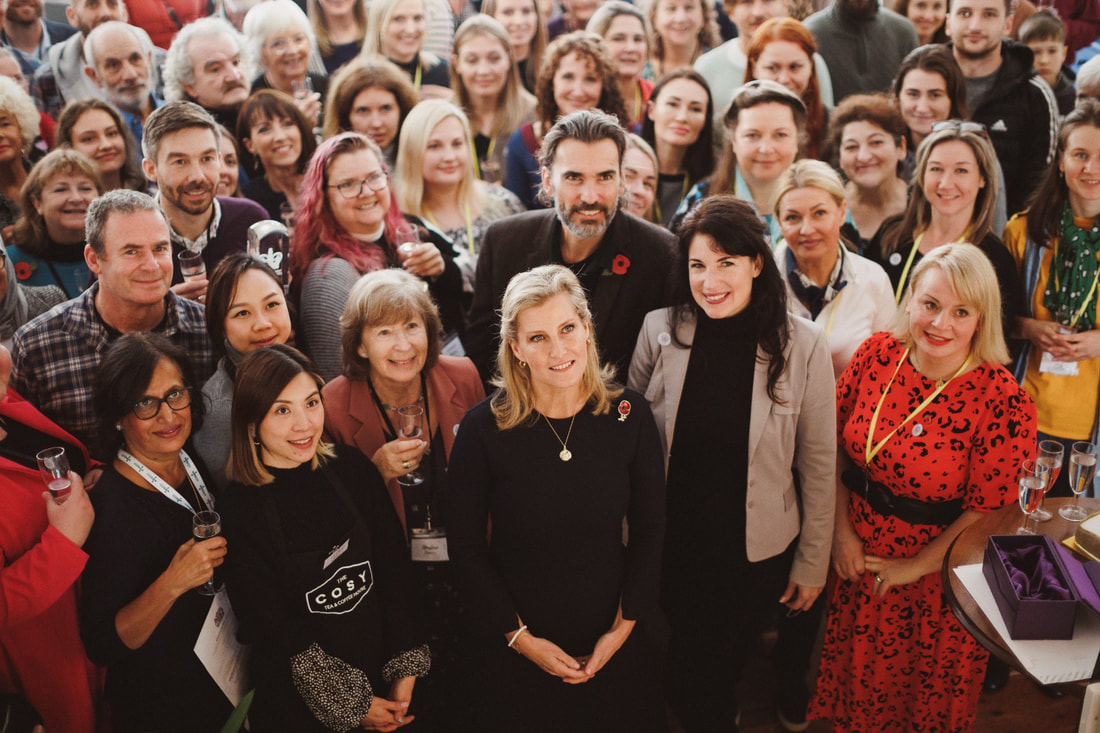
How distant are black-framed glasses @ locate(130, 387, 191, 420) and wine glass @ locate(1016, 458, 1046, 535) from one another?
2414 millimetres

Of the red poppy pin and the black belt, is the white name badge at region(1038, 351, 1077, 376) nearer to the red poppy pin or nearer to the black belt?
the black belt

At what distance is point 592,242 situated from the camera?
3.13 meters

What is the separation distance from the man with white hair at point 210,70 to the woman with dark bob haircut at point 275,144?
0.23m

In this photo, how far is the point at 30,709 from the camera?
7.57ft

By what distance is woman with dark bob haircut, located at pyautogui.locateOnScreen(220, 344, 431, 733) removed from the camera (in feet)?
7.80

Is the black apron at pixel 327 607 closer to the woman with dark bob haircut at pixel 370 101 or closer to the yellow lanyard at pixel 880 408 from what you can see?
the yellow lanyard at pixel 880 408

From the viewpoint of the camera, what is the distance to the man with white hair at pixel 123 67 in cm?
443

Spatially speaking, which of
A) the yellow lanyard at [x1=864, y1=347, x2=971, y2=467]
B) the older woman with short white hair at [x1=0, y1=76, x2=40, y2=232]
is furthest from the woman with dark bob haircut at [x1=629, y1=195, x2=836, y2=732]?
the older woman with short white hair at [x1=0, y1=76, x2=40, y2=232]

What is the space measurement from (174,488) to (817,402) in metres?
1.96

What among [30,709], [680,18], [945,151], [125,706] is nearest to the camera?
[30,709]

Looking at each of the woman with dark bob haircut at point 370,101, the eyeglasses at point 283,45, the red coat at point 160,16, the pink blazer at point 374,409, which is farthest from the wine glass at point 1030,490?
the red coat at point 160,16

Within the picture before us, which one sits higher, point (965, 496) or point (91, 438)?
point (91, 438)

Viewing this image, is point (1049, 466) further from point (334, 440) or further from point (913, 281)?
point (334, 440)

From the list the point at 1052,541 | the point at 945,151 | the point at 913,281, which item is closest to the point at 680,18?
the point at 945,151
